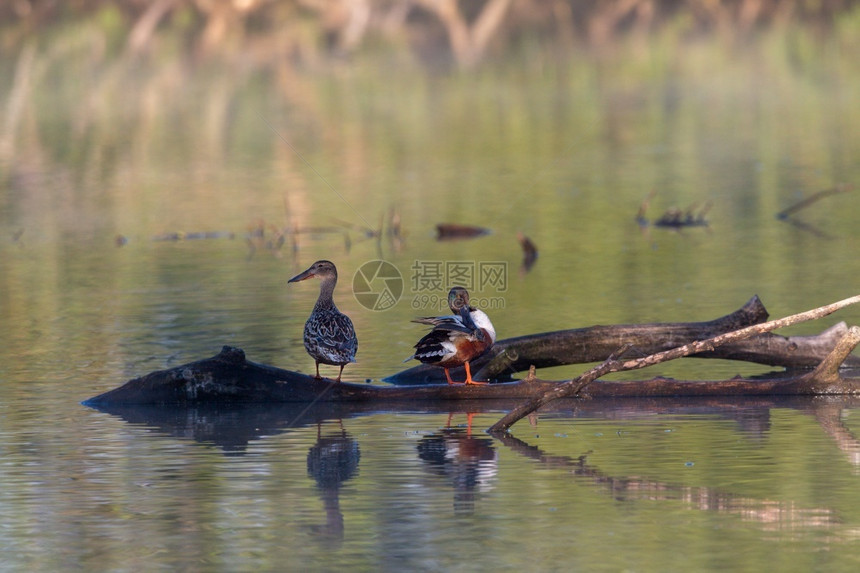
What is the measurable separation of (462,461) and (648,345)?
114 inches

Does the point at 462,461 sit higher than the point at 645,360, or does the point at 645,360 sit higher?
the point at 645,360

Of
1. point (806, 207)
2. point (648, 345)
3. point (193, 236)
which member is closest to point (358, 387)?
point (648, 345)

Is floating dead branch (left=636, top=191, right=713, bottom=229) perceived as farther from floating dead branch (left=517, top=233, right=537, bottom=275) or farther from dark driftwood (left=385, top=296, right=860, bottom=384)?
dark driftwood (left=385, top=296, right=860, bottom=384)

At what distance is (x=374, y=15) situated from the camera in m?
76.6

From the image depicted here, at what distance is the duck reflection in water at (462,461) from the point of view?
994 cm

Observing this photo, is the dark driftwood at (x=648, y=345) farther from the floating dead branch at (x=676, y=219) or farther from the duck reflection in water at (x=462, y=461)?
the floating dead branch at (x=676, y=219)

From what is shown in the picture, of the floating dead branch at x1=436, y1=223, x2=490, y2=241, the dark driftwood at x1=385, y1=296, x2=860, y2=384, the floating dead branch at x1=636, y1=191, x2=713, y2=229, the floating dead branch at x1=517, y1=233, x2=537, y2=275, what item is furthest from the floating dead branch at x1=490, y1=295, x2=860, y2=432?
the floating dead branch at x1=636, y1=191, x2=713, y2=229

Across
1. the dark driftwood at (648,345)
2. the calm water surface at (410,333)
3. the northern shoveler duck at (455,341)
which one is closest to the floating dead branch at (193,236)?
the calm water surface at (410,333)

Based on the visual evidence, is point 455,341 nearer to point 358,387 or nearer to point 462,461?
point 358,387

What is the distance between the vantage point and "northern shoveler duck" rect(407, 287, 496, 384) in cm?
1253

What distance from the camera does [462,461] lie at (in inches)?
423

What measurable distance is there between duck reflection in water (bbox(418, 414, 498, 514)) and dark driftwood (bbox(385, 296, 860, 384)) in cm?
151

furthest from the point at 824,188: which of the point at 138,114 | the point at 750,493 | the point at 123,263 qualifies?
the point at 138,114

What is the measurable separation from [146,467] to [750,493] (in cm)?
377
